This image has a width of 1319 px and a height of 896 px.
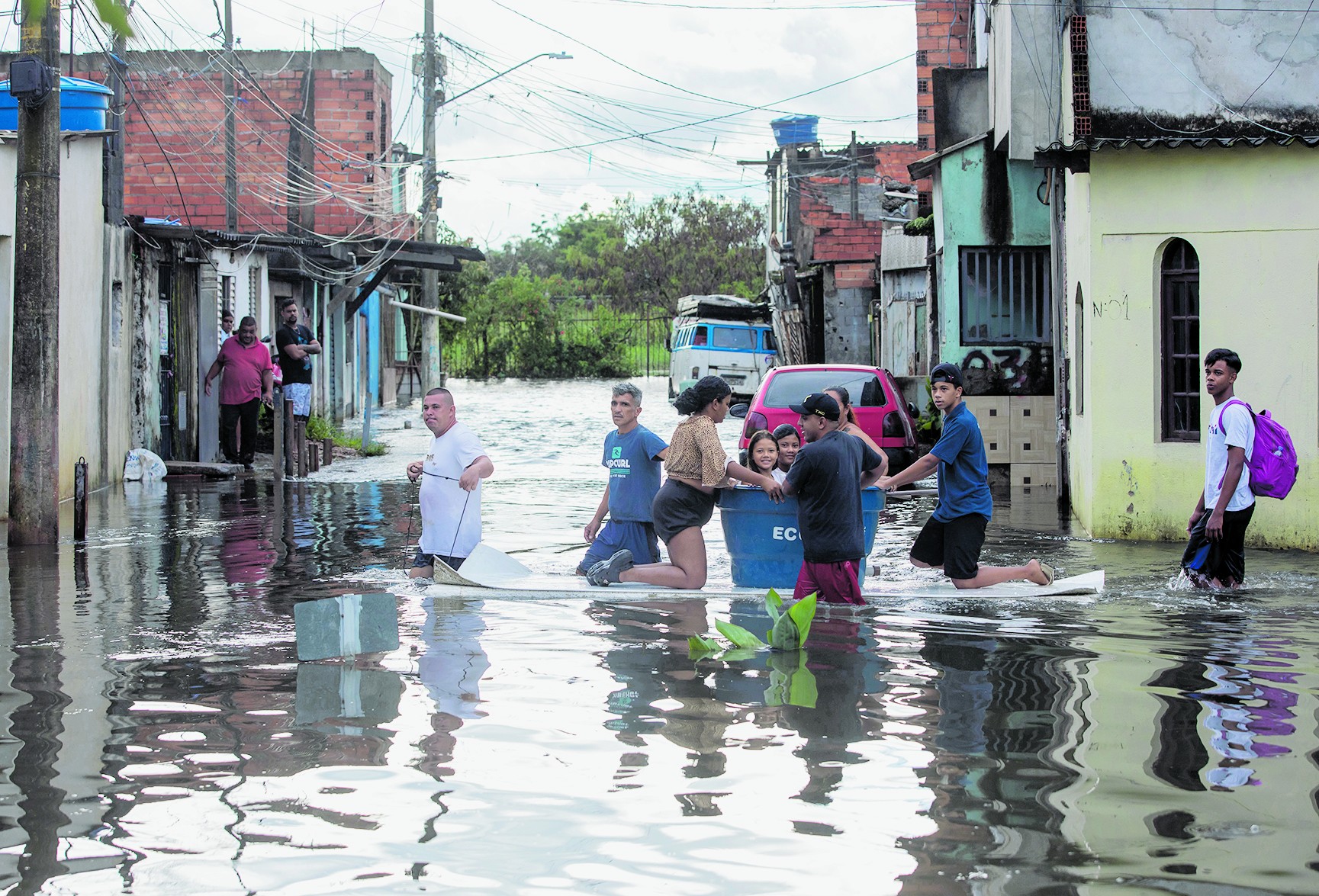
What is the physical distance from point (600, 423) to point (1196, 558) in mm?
20384

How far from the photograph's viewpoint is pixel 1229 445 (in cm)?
946

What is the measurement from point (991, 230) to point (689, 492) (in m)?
9.95

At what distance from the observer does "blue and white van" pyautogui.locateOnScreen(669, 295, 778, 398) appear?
117ft

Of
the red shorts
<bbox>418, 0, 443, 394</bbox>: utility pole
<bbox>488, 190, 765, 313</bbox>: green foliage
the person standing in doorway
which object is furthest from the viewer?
<bbox>488, 190, 765, 313</bbox>: green foliage

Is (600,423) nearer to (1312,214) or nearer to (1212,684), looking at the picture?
(1312,214)

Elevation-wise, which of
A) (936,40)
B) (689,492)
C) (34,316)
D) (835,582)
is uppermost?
(936,40)

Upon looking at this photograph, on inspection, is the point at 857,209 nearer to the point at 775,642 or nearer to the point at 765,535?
the point at 765,535

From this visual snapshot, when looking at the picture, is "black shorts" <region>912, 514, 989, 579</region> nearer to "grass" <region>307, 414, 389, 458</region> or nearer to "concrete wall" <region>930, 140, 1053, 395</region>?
"concrete wall" <region>930, 140, 1053, 395</region>

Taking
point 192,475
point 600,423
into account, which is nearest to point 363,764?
point 192,475

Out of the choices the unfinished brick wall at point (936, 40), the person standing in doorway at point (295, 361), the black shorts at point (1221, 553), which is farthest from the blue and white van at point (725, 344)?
the black shorts at point (1221, 553)

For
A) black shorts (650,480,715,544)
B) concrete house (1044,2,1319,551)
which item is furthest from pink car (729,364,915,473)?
black shorts (650,480,715,544)

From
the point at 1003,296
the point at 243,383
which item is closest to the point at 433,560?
the point at 243,383

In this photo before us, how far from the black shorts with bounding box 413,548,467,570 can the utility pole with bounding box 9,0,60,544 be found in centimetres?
365

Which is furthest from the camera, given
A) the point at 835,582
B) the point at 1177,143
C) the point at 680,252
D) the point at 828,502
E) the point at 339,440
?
the point at 680,252
